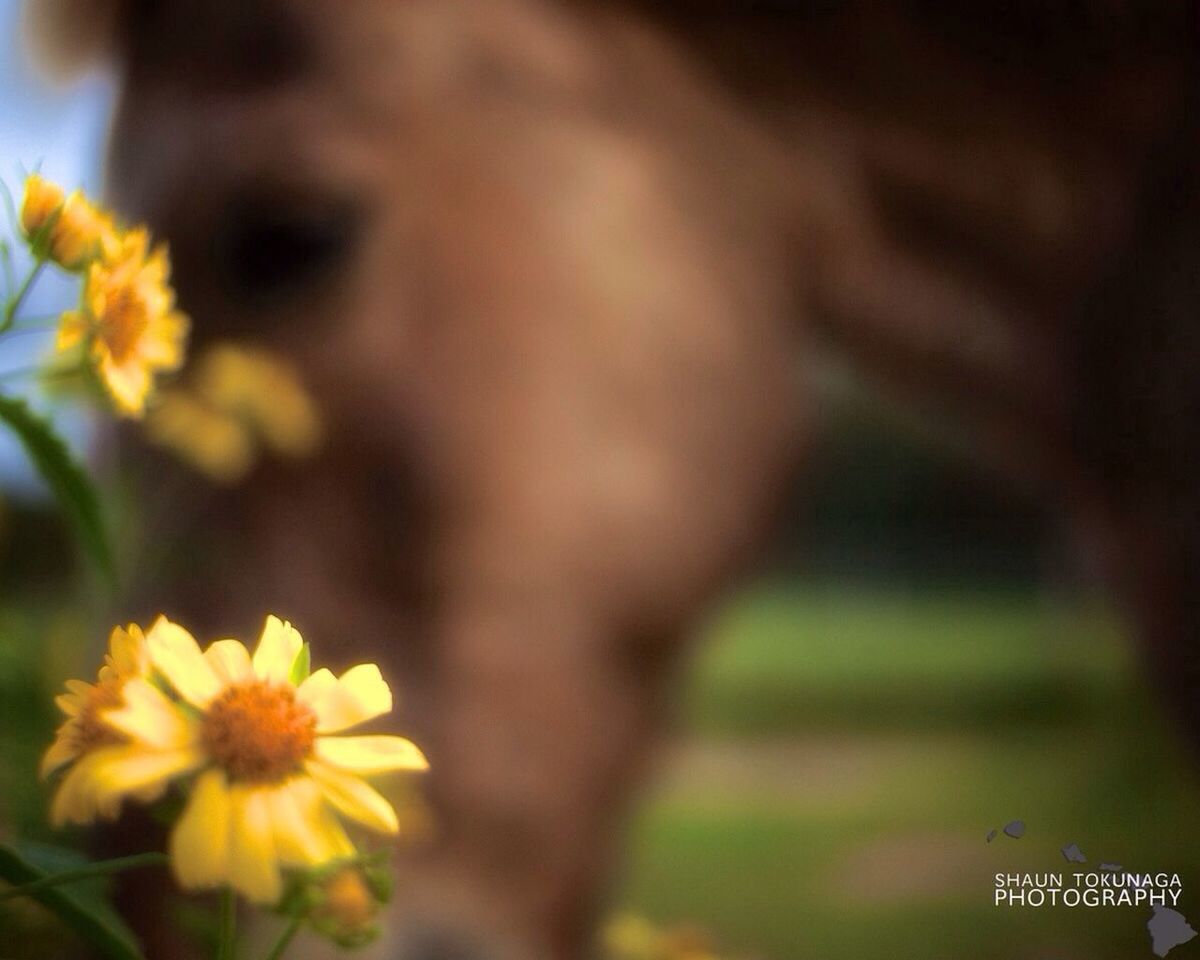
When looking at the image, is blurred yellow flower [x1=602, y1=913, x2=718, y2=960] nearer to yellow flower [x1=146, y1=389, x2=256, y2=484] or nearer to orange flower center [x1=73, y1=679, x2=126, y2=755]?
orange flower center [x1=73, y1=679, x2=126, y2=755]

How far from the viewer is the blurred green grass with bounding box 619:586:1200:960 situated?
141cm

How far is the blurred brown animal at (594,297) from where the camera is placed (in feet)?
1.63

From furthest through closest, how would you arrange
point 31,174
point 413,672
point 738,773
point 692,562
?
point 738,773 → point 692,562 → point 413,672 → point 31,174

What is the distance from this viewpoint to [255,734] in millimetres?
92

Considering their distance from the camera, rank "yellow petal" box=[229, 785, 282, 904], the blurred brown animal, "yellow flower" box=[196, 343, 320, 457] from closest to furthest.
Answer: "yellow petal" box=[229, 785, 282, 904]
"yellow flower" box=[196, 343, 320, 457]
the blurred brown animal

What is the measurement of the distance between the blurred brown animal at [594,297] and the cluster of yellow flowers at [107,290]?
33 cm

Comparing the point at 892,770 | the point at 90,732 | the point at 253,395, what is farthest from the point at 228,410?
the point at 892,770

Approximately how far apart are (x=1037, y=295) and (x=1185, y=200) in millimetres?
88

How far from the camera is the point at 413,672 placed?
48 cm

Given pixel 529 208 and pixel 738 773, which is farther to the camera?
pixel 738 773

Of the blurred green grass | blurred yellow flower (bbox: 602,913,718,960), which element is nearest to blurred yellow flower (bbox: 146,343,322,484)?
blurred yellow flower (bbox: 602,913,718,960)

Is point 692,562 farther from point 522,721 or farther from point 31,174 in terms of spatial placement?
point 31,174

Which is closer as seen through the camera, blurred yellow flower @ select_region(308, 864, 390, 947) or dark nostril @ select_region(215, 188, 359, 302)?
blurred yellow flower @ select_region(308, 864, 390, 947)

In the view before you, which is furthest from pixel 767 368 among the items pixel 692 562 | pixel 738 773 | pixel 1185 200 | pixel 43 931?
pixel 738 773
